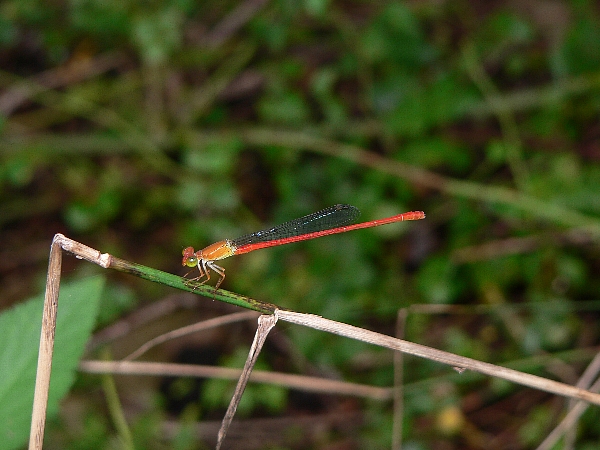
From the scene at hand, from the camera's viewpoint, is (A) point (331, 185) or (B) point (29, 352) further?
(A) point (331, 185)

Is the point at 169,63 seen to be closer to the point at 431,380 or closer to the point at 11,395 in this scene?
the point at 431,380

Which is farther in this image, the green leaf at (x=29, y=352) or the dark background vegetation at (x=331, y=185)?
the dark background vegetation at (x=331, y=185)

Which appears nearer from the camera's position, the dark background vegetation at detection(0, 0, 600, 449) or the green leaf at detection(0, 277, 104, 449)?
the green leaf at detection(0, 277, 104, 449)

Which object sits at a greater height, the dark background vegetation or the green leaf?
the dark background vegetation

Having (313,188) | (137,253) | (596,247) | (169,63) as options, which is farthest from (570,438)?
(169,63)
